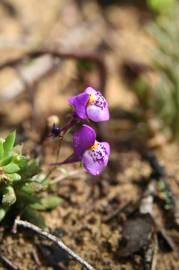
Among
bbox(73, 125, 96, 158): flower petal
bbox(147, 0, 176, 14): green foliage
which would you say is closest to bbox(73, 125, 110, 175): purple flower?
bbox(73, 125, 96, 158): flower petal

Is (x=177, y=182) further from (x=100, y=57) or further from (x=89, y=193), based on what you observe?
(x=100, y=57)

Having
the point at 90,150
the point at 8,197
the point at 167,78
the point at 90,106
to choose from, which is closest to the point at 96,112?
the point at 90,106

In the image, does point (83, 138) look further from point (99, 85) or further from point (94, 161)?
point (99, 85)

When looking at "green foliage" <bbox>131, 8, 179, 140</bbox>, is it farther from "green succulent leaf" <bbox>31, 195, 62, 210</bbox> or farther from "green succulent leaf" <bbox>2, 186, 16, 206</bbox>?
Answer: "green succulent leaf" <bbox>2, 186, 16, 206</bbox>

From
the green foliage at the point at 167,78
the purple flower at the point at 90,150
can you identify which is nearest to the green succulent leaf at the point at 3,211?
the purple flower at the point at 90,150

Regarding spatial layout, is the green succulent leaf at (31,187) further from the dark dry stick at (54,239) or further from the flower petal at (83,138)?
the flower petal at (83,138)
